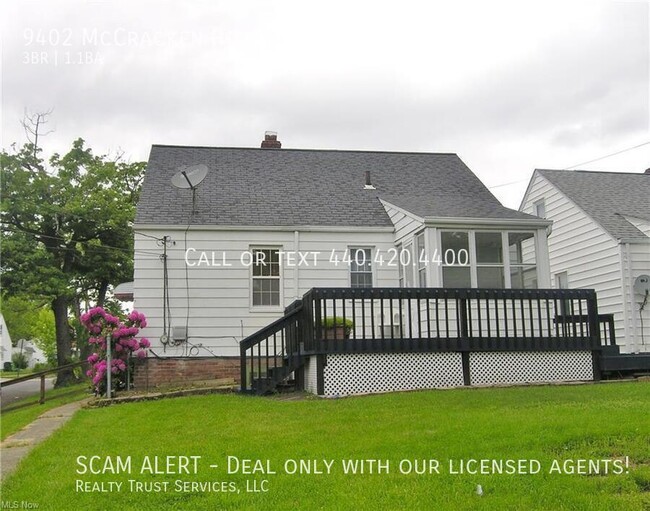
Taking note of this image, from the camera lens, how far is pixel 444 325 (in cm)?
1224

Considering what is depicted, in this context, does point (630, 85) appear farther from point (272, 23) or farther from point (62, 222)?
point (62, 222)

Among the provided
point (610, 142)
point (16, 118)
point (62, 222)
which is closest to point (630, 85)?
point (610, 142)

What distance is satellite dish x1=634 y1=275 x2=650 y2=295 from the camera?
50.8 ft

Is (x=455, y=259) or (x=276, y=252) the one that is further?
(x=276, y=252)

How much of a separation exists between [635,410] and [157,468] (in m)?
4.91

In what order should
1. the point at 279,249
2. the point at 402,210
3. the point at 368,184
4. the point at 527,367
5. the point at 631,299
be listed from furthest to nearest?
the point at 368,184
the point at 631,299
the point at 279,249
the point at 402,210
the point at 527,367

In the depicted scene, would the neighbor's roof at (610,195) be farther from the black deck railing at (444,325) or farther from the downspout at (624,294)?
the black deck railing at (444,325)

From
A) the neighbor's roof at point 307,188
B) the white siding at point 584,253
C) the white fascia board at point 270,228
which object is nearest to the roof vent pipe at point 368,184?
Answer: the neighbor's roof at point 307,188

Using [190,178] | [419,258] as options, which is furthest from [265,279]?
[419,258]

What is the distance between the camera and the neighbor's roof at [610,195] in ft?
54.8

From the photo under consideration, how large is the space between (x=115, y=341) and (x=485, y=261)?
25.3 ft

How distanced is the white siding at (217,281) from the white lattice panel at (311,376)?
11.0 ft

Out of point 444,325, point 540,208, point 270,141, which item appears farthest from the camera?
point 540,208

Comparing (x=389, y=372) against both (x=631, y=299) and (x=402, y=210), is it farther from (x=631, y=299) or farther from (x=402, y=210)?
(x=631, y=299)
